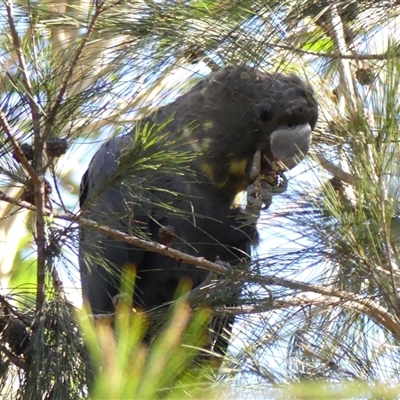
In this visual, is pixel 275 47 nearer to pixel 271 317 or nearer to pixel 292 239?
pixel 292 239

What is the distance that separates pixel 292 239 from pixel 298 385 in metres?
0.38

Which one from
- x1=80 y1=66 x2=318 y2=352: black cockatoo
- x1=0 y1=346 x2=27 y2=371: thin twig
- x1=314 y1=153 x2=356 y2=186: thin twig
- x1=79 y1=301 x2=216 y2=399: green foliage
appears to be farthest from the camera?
x1=80 y1=66 x2=318 y2=352: black cockatoo

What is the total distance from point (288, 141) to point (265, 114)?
0.55ft

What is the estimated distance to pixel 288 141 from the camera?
309 centimetres

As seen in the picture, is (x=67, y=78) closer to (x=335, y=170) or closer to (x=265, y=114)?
(x=335, y=170)

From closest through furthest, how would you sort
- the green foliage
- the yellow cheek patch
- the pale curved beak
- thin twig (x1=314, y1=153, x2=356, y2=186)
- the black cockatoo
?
the green foliage → thin twig (x1=314, y1=153, x2=356, y2=186) → the pale curved beak → the black cockatoo → the yellow cheek patch

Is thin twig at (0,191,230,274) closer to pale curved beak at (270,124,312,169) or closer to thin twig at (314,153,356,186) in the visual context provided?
thin twig at (314,153,356,186)

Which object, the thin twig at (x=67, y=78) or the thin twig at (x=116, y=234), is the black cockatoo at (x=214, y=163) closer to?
the thin twig at (x=116, y=234)

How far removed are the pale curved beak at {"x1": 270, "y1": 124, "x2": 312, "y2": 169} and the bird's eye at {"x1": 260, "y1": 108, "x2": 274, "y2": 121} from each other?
0.06 metres

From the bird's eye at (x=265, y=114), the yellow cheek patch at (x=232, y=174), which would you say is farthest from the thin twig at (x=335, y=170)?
the yellow cheek patch at (x=232, y=174)

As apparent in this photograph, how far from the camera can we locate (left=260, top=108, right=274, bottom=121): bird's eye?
317cm

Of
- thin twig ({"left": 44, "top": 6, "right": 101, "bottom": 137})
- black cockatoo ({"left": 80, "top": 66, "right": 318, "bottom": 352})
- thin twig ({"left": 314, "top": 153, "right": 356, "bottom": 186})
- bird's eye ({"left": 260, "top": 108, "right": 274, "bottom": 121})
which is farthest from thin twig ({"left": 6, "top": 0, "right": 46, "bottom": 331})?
bird's eye ({"left": 260, "top": 108, "right": 274, "bottom": 121})

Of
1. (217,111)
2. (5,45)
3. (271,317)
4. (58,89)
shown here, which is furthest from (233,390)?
(217,111)

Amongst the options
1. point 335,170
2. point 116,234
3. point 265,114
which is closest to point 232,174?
point 265,114
